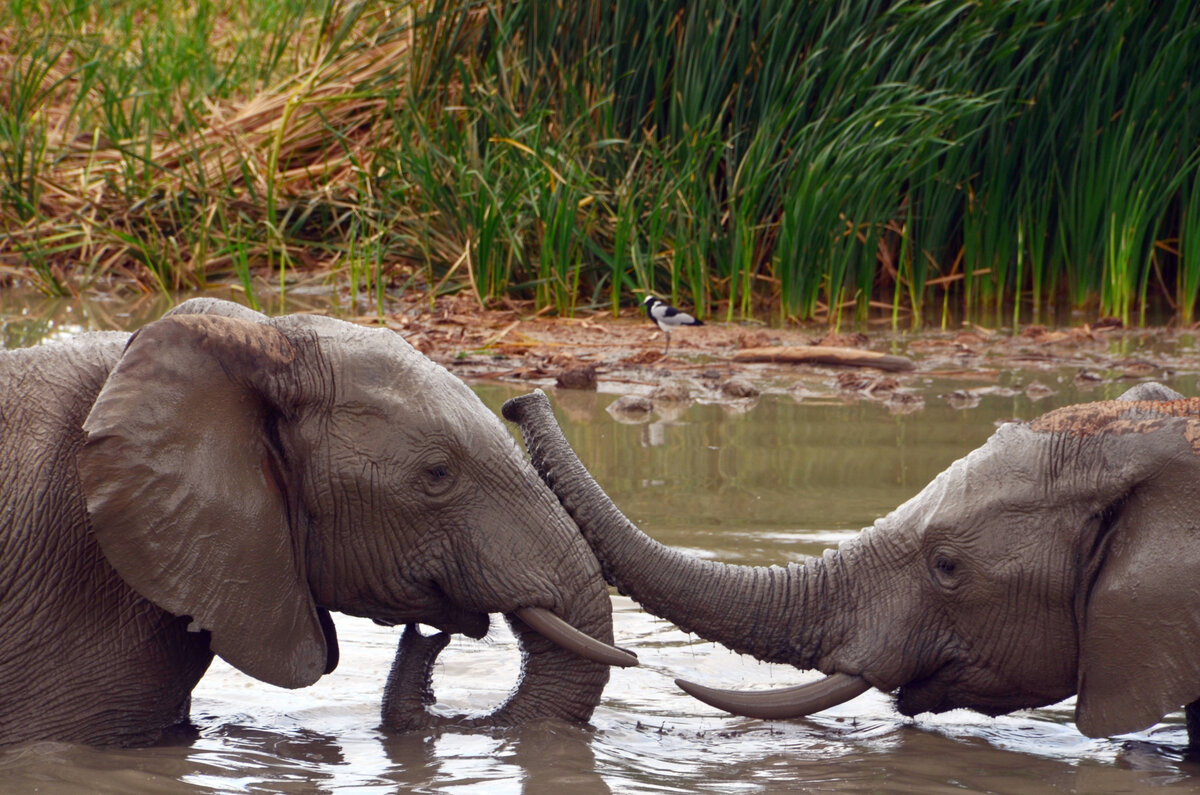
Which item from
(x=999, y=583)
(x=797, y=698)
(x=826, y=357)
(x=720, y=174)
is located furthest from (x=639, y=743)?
(x=720, y=174)

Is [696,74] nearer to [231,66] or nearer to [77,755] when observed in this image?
[231,66]

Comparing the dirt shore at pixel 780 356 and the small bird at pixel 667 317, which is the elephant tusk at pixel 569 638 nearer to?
the dirt shore at pixel 780 356

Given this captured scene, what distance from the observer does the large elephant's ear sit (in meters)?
3.08

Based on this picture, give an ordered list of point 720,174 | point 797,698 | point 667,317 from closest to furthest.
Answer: point 797,698 → point 667,317 → point 720,174

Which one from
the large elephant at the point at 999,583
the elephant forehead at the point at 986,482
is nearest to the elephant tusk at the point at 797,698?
the large elephant at the point at 999,583

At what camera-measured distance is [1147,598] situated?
3438mm

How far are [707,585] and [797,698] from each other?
33 cm

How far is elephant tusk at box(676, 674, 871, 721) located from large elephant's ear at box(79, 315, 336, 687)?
96 centimetres

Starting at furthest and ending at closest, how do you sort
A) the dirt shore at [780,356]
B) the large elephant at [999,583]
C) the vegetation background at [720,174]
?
1. the vegetation background at [720,174]
2. the dirt shore at [780,356]
3. the large elephant at [999,583]

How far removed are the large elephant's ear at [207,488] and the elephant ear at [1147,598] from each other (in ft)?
5.52

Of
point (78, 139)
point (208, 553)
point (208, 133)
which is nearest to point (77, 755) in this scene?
point (208, 553)

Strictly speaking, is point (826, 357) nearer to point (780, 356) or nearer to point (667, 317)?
point (780, 356)

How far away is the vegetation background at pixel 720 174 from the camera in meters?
9.55

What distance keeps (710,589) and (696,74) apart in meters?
6.70
